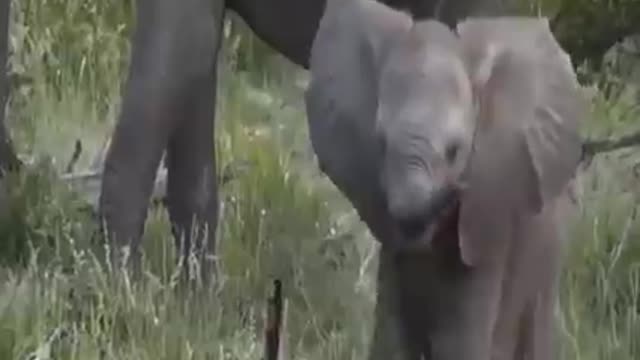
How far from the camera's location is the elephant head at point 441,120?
2.05 meters

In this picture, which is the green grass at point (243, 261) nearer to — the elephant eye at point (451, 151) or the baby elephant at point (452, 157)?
the baby elephant at point (452, 157)

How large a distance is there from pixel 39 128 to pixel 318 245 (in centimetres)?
101

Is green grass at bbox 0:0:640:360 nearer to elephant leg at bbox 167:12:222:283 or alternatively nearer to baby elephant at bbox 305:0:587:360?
elephant leg at bbox 167:12:222:283

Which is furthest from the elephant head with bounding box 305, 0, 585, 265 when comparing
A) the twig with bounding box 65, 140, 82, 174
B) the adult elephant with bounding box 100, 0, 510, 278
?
the twig with bounding box 65, 140, 82, 174

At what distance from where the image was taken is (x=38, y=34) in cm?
504

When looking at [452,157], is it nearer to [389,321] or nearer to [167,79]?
[389,321]

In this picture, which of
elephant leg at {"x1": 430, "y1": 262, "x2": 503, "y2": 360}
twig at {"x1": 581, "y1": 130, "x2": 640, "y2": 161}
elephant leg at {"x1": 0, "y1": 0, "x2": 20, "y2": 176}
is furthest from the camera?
elephant leg at {"x1": 0, "y1": 0, "x2": 20, "y2": 176}

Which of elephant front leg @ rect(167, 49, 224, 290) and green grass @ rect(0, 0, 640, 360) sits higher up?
elephant front leg @ rect(167, 49, 224, 290)

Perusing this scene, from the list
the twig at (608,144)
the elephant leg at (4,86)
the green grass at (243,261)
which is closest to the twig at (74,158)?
the green grass at (243,261)

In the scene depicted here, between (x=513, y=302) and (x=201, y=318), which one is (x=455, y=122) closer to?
(x=513, y=302)

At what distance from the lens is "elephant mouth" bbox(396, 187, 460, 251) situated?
2.06 metres

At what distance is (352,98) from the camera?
216 centimetres

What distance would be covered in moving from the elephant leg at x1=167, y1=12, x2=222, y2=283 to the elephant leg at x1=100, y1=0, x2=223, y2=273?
0.11 m

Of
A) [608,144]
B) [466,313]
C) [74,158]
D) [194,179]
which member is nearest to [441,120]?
[466,313]
